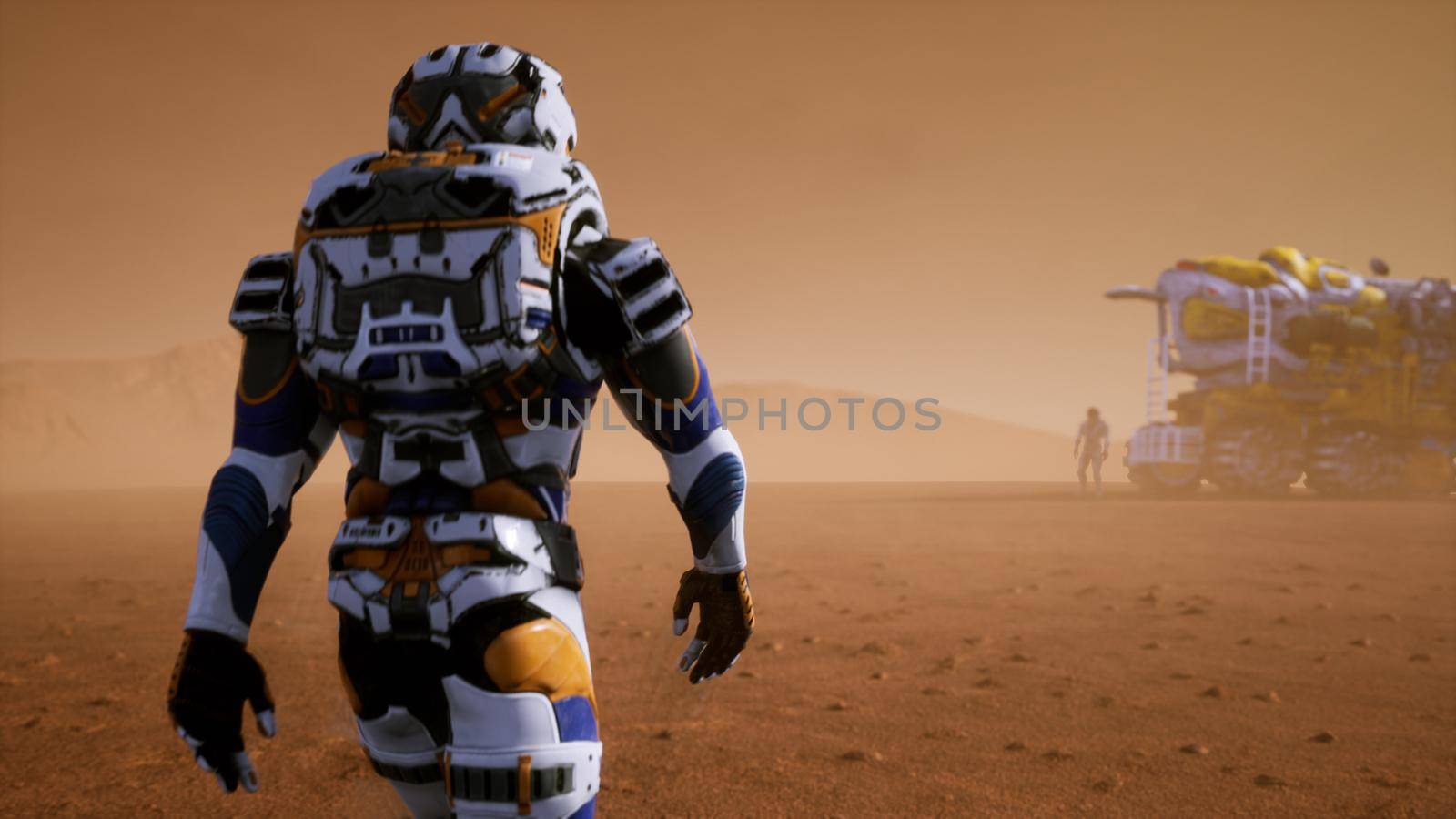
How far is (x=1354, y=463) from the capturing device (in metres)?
23.6

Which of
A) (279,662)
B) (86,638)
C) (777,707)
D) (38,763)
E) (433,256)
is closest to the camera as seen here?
(433,256)

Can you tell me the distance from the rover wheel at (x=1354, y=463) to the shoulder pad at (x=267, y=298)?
2737 cm

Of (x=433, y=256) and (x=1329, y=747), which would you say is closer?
(x=433, y=256)

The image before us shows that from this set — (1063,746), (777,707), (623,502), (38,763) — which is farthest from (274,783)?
(623,502)

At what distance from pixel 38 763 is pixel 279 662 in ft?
6.73

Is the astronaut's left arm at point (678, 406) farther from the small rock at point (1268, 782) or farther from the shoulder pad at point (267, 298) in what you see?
the small rock at point (1268, 782)

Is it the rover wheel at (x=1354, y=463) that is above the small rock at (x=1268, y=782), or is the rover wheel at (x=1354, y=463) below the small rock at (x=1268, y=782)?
above

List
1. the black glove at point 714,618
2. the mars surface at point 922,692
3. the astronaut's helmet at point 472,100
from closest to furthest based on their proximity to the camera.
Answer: the astronaut's helmet at point 472,100 → the black glove at point 714,618 → the mars surface at point 922,692

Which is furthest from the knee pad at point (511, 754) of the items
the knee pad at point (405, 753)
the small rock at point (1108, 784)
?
the small rock at point (1108, 784)

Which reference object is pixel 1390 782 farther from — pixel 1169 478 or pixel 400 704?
pixel 1169 478

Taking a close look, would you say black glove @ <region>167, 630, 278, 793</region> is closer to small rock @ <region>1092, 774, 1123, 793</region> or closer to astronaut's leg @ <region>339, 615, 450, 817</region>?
astronaut's leg @ <region>339, 615, 450, 817</region>

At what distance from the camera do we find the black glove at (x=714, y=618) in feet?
6.52

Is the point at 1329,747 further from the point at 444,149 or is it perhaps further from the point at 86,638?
the point at 86,638

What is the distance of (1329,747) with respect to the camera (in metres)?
4.22
